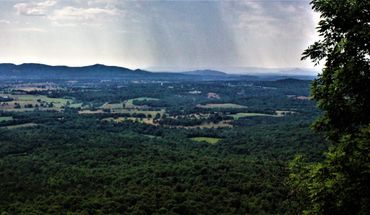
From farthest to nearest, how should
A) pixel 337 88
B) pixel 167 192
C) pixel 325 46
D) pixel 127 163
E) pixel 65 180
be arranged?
pixel 127 163 < pixel 65 180 < pixel 167 192 < pixel 325 46 < pixel 337 88

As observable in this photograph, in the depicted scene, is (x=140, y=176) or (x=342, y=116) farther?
(x=140, y=176)

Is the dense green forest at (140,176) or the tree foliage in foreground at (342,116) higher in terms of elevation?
the tree foliage in foreground at (342,116)

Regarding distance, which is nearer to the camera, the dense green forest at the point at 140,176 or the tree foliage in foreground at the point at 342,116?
the tree foliage in foreground at the point at 342,116

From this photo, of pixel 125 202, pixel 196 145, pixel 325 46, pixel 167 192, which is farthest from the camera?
pixel 196 145

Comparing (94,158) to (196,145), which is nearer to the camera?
(94,158)

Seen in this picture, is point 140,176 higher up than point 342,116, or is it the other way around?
point 342,116

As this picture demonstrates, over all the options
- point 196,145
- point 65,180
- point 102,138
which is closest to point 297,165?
point 65,180

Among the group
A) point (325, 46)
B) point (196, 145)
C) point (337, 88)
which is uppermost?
point (325, 46)

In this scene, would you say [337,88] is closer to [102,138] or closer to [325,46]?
[325,46]
